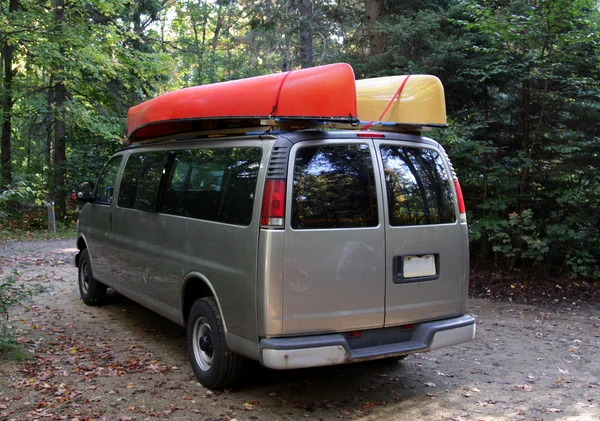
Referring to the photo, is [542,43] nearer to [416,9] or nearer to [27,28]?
[416,9]

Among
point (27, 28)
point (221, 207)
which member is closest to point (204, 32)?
point (27, 28)

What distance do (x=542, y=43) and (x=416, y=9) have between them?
3492mm

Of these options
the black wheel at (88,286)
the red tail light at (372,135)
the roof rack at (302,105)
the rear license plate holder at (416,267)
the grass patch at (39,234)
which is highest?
the roof rack at (302,105)

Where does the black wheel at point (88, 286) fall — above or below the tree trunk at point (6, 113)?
below

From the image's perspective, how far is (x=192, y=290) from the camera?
16.4 ft

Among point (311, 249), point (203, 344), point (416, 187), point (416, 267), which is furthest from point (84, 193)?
point (416, 267)

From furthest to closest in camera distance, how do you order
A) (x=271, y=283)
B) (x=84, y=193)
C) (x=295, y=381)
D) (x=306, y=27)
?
(x=306, y=27) → (x=84, y=193) → (x=295, y=381) → (x=271, y=283)

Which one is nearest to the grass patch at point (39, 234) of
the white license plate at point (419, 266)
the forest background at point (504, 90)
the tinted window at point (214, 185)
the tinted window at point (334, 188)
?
the forest background at point (504, 90)

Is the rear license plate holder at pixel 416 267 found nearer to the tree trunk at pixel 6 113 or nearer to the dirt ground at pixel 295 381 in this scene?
the dirt ground at pixel 295 381

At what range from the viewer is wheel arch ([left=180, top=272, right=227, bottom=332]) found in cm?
471

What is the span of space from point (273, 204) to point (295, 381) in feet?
6.14

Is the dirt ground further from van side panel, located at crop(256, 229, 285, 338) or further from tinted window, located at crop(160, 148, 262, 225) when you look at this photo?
tinted window, located at crop(160, 148, 262, 225)

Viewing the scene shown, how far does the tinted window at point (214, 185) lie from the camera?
166 inches

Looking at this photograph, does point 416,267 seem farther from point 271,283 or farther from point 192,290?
point 192,290
